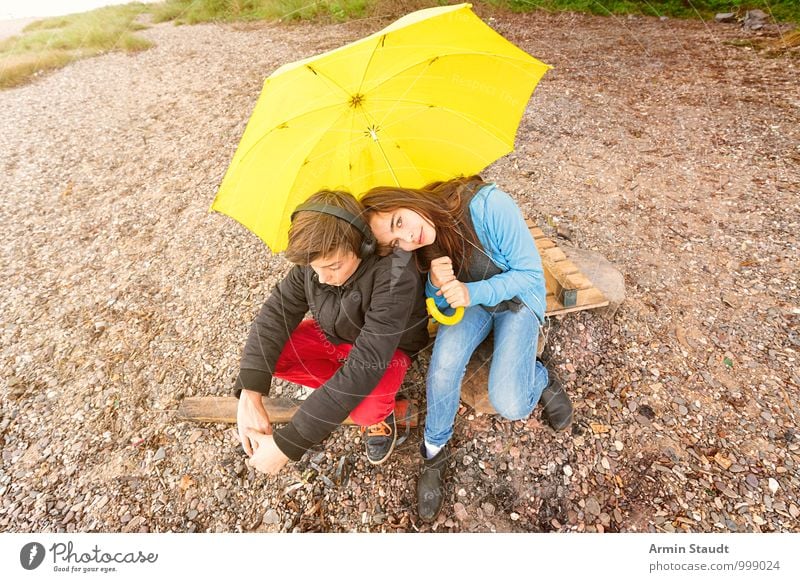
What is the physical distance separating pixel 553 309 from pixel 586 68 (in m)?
6.19

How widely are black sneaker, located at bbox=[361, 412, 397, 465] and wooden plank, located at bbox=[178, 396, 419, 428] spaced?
4.6 inches

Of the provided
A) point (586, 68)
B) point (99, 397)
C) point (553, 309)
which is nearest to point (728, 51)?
point (586, 68)

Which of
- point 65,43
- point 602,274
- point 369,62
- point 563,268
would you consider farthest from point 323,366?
point 65,43

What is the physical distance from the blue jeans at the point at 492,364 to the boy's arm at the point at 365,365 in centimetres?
48

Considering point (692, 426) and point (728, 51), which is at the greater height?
point (728, 51)

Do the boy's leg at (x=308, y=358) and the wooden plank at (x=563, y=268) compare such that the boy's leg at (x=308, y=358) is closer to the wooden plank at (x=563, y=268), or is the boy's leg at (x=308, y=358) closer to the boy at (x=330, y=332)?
the boy at (x=330, y=332)

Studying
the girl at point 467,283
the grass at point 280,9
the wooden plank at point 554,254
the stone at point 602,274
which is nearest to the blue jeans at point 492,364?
the girl at point 467,283

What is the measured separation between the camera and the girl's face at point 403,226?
80.3 inches

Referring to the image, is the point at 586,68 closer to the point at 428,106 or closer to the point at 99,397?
the point at 428,106

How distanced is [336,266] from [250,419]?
1.03 meters

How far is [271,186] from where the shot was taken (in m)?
2.22

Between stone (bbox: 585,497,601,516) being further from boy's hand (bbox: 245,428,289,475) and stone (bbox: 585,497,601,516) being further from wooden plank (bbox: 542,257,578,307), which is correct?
boy's hand (bbox: 245,428,289,475)

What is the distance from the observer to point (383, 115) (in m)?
2.20
